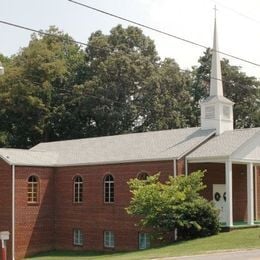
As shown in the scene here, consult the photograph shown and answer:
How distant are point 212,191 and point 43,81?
27.5m

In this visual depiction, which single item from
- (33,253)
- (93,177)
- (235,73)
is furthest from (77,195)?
(235,73)

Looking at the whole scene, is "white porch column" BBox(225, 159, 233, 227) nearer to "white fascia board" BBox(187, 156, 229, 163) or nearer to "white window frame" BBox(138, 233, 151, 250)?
"white fascia board" BBox(187, 156, 229, 163)

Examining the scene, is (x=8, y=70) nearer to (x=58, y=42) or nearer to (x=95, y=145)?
(x=58, y=42)

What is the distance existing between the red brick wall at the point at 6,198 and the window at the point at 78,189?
13.9ft

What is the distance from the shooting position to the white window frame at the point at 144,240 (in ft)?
117

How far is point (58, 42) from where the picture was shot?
66312mm

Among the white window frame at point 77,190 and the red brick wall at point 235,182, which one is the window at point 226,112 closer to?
the red brick wall at point 235,182

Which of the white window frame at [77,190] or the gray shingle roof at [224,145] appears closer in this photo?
the gray shingle roof at [224,145]

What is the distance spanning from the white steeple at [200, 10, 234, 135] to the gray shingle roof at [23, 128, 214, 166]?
→ 650mm

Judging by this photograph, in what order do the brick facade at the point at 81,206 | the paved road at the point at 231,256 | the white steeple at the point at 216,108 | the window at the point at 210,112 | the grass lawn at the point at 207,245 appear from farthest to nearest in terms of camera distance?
the window at the point at 210,112, the white steeple at the point at 216,108, the brick facade at the point at 81,206, the grass lawn at the point at 207,245, the paved road at the point at 231,256

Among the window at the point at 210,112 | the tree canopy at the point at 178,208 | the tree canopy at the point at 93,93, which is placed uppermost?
the tree canopy at the point at 93,93

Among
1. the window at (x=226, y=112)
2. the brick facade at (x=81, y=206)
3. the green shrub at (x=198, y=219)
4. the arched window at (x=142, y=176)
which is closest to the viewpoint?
the green shrub at (x=198, y=219)

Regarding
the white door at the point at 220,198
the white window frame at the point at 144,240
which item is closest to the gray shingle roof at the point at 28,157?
the white window frame at the point at 144,240

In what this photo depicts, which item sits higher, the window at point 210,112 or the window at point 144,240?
the window at point 210,112
